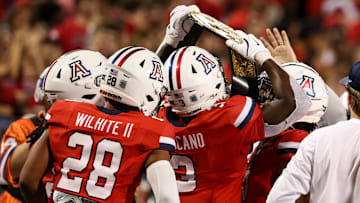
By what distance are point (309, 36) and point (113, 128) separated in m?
6.92

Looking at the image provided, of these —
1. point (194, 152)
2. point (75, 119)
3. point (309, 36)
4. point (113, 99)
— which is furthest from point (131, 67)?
point (309, 36)

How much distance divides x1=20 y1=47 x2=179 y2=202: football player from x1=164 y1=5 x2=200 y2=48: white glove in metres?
0.79

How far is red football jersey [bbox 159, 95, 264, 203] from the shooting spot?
10.1ft

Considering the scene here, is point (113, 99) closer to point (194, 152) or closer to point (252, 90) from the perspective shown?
point (194, 152)

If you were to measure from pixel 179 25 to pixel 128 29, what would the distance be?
526cm

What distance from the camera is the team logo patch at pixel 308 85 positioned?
11.2 ft

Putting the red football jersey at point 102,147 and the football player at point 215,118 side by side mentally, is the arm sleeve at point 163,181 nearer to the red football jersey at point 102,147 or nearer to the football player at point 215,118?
the red football jersey at point 102,147

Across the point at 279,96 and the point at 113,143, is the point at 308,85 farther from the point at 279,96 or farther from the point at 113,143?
the point at 113,143

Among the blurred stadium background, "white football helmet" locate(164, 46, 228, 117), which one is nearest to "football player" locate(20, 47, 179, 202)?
"white football helmet" locate(164, 46, 228, 117)

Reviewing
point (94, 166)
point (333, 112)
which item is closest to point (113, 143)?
point (94, 166)

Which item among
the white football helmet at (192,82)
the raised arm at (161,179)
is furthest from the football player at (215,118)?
the raised arm at (161,179)

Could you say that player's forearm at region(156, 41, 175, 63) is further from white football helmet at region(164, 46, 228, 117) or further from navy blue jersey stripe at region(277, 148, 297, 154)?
navy blue jersey stripe at region(277, 148, 297, 154)

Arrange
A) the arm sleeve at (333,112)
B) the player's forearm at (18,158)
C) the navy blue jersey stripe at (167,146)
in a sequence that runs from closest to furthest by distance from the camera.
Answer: the navy blue jersey stripe at (167,146) < the player's forearm at (18,158) < the arm sleeve at (333,112)

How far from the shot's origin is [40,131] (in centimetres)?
330
